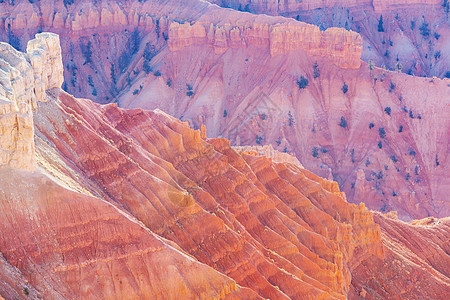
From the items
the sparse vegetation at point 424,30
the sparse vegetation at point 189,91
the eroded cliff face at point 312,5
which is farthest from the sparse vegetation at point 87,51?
the sparse vegetation at point 424,30

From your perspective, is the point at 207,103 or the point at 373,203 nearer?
the point at 373,203

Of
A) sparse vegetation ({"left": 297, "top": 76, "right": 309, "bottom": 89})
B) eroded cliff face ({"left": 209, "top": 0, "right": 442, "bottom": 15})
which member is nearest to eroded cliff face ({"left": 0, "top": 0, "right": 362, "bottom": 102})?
sparse vegetation ({"left": 297, "top": 76, "right": 309, "bottom": 89})

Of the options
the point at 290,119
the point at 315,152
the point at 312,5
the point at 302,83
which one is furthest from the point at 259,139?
the point at 312,5

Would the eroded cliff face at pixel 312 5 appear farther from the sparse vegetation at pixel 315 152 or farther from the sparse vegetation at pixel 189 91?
the sparse vegetation at pixel 315 152

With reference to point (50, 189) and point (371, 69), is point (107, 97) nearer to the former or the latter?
point (371, 69)

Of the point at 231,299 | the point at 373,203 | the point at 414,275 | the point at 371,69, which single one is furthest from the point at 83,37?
the point at 231,299

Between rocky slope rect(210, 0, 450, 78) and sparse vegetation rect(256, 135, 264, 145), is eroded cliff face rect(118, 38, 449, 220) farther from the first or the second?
rocky slope rect(210, 0, 450, 78)
